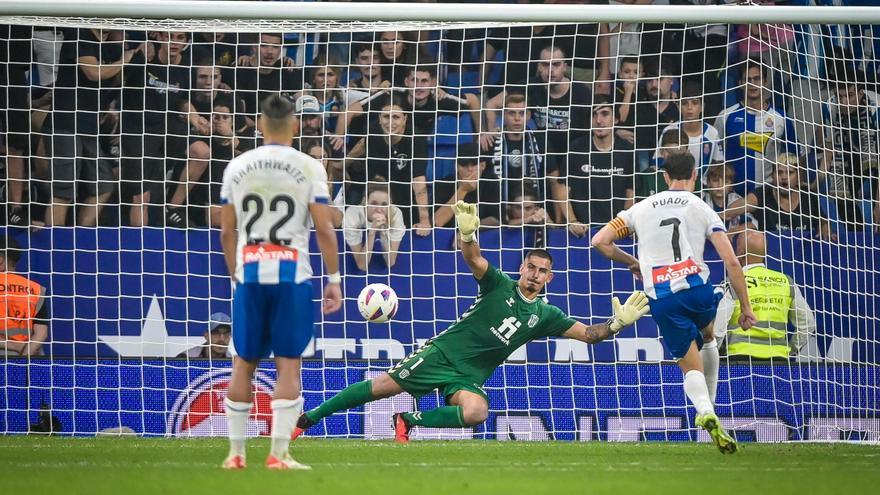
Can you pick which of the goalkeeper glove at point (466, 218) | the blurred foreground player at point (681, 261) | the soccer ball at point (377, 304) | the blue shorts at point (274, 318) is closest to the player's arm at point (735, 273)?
the blurred foreground player at point (681, 261)

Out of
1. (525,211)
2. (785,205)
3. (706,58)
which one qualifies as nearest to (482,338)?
(525,211)

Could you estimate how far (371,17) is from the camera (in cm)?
918

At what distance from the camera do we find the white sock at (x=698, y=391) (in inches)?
319

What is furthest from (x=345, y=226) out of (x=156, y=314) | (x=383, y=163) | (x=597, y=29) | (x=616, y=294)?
(x=597, y=29)

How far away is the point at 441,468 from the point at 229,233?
179 cm

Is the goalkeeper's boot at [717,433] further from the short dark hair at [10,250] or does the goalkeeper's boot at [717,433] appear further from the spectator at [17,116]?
the spectator at [17,116]

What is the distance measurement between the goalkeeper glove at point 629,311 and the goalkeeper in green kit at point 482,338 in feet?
0.03

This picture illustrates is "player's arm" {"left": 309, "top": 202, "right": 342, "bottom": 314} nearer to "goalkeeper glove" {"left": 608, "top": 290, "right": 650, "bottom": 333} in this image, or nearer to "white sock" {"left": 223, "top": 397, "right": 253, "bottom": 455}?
"white sock" {"left": 223, "top": 397, "right": 253, "bottom": 455}

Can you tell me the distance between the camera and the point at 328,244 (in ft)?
20.5

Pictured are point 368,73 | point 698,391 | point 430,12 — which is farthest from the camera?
point 368,73

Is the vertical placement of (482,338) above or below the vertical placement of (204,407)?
above

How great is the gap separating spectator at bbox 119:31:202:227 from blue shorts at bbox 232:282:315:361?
6.20 meters

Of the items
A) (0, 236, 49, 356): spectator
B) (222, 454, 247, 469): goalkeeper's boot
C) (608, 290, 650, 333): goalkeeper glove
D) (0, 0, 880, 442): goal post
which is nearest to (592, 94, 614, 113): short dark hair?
(0, 0, 880, 442): goal post

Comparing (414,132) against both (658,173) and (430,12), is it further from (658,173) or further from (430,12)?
(430,12)
